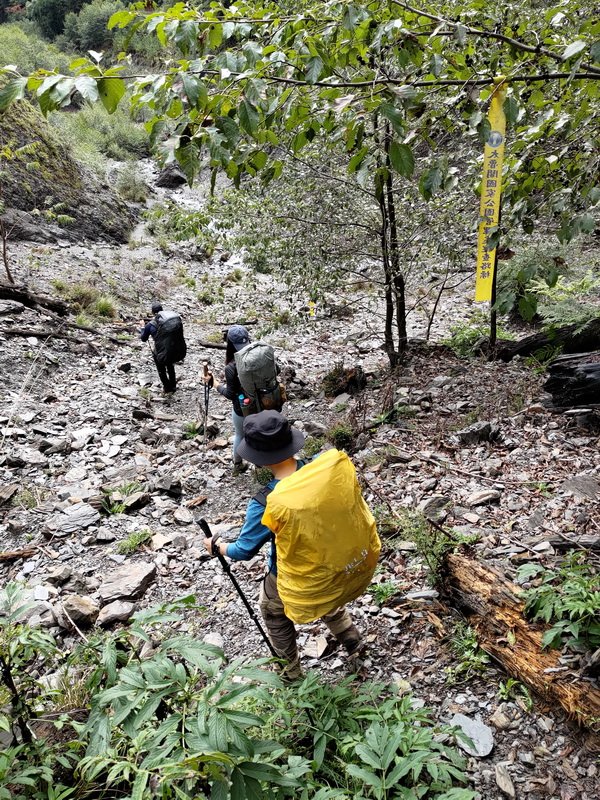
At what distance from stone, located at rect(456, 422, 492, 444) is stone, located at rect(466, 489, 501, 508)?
1131 mm

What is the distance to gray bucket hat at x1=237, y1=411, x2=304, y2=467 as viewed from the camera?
9.17 feet

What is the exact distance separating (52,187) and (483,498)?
17.5 m

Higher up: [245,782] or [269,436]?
[269,436]

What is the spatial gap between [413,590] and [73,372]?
316 inches

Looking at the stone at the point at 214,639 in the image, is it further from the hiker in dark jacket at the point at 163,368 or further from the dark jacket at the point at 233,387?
the hiker in dark jacket at the point at 163,368

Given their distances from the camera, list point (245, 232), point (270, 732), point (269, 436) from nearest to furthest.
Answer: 1. point (270, 732)
2. point (269, 436)
3. point (245, 232)

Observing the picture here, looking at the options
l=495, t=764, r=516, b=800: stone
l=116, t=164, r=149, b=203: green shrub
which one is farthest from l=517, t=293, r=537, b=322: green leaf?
l=116, t=164, r=149, b=203: green shrub

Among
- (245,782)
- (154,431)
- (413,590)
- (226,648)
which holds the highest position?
(245,782)

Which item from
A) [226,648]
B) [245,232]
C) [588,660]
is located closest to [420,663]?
[588,660]

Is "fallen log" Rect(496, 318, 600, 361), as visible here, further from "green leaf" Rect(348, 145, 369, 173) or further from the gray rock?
"green leaf" Rect(348, 145, 369, 173)

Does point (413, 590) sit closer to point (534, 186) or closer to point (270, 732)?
point (270, 732)

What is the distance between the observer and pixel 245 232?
855 centimetres

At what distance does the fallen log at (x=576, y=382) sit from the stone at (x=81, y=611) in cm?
539

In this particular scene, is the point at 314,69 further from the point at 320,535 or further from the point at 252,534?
the point at 252,534
